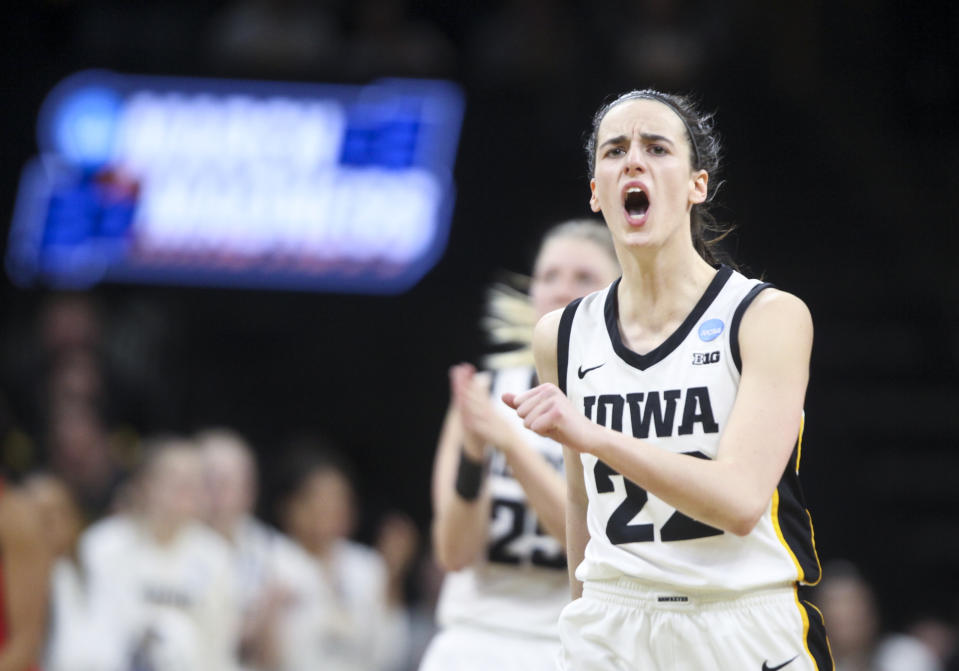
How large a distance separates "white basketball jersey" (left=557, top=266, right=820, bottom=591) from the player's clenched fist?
321mm

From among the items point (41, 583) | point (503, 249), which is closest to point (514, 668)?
point (41, 583)

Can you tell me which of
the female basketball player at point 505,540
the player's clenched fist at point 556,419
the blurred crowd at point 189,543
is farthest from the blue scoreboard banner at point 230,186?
the player's clenched fist at point 556,419

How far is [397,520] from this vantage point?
1018cm

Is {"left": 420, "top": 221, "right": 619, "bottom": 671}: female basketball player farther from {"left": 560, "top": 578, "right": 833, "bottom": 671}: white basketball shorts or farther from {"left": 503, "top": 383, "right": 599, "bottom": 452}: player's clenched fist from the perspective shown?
{"left": 503, "top": 383, "right": 599, "bottom": 452}: player's clenched fist

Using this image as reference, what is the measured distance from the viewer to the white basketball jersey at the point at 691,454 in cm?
279

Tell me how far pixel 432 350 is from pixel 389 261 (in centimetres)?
76

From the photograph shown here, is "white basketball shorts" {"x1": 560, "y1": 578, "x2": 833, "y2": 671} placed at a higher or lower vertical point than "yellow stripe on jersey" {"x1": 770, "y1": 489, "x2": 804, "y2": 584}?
lower

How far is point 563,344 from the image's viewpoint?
3123 millimetres

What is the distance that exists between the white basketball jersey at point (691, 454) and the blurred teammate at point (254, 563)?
19.9 ft

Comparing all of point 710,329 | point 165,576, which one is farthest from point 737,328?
point 165,576

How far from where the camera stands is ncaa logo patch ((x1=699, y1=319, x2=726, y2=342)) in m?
2.84

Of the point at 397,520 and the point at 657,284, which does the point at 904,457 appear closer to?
the point at 397,520

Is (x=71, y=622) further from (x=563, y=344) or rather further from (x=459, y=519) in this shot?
(x=563, y=344)

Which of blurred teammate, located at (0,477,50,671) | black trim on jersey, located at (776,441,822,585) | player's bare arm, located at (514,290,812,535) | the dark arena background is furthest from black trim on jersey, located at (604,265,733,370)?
the dark arena background
